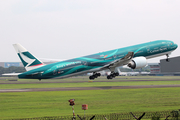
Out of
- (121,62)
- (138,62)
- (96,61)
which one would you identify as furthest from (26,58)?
(138,62)

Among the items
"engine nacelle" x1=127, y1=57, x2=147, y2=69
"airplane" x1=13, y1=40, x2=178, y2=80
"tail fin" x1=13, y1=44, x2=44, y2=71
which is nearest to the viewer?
"tail fin" x1=13, y1=44, x2=44, y2=71

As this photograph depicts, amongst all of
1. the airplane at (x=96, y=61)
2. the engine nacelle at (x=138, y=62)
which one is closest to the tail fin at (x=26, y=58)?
the airplane at (x=96, y=61)

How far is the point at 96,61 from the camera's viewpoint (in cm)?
7238

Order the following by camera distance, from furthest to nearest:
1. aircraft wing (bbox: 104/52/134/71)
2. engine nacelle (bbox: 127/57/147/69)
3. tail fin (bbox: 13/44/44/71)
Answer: engine nacelle (bbox: 127/57/147/69)
aircraft wing (bbox: 104/52/134/71)
tail fin (bbox: 13/44/44/71)

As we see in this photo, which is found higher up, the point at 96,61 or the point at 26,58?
the point at 26,58

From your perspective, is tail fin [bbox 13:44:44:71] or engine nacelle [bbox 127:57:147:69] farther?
engine nacelle [bbox 127:57:147:69]

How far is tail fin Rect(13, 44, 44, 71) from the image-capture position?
6538 cm

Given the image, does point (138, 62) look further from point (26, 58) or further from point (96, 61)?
point (26, 58)

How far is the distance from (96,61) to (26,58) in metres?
17.6

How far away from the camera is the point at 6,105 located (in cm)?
4559

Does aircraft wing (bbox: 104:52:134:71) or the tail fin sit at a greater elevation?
the tail fin

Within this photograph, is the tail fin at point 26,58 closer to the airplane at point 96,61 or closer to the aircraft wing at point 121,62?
the airplane at point 96,61


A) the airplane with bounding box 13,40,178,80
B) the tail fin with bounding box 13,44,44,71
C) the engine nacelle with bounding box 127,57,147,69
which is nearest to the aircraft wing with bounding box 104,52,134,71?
the airplane with bounding box 13,40,178,80

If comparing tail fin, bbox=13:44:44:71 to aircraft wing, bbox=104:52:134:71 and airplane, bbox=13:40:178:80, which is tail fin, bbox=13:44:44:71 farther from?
aircraft wing, bbox=104:52:134:71
